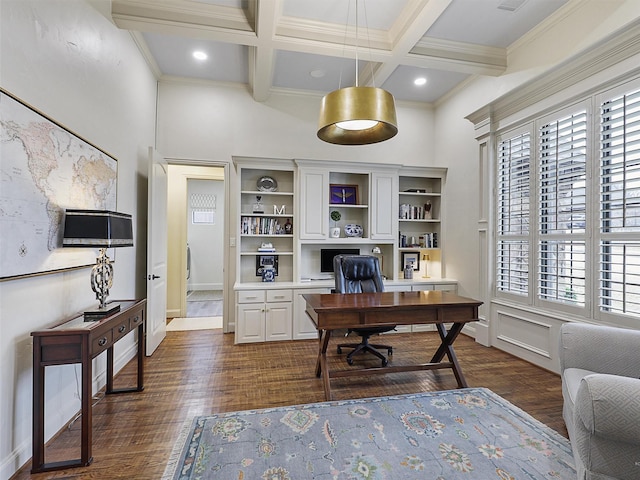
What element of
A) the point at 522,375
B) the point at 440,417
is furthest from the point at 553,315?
the point at 440,417

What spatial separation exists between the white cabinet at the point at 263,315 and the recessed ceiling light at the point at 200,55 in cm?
284

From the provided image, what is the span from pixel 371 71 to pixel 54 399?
4.33m

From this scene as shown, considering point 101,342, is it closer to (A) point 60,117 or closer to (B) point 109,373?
(B) point 109,373

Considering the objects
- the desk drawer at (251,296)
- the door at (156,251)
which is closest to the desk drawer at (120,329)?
the door at (156,251)

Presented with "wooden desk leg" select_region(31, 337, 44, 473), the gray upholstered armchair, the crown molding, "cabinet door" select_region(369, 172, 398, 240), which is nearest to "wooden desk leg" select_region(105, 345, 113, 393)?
"wooden desk leg" select_region(31, 337, 44, 473)

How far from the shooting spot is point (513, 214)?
3.68m

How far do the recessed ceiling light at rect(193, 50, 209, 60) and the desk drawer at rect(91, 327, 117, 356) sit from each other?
3.25 m

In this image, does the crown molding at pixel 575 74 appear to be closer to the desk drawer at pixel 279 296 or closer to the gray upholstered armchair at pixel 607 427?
the gray upholstered armchair at pixel 607 427

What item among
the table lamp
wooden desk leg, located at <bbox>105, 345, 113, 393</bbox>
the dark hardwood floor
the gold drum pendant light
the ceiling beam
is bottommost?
the dark hardwood floor

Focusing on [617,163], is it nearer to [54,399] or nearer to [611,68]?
[611,68]

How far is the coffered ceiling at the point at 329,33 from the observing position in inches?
117

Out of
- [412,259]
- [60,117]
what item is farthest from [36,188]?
[412,259]

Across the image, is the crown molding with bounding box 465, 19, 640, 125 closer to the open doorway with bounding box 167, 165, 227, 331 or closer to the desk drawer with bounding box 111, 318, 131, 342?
the open doorway with bounding box 167, 165, 227, 331

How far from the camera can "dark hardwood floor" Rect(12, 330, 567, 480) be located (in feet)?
6.53
